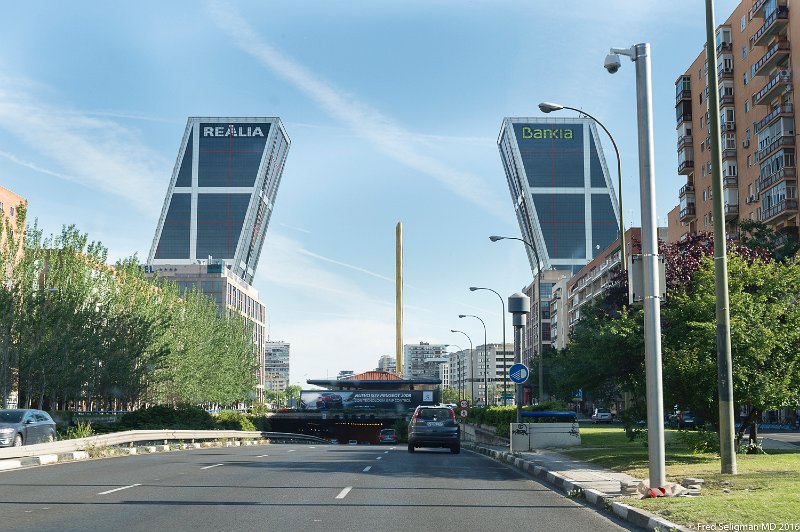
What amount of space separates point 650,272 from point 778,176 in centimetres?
5904

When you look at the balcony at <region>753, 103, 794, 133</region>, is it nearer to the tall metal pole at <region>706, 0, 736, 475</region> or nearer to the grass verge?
the grass verge

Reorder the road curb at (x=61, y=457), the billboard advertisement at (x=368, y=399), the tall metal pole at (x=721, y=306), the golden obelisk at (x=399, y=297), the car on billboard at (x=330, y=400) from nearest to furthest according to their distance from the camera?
1. the tall metal pole at (x=721, y=306)
2. the road curb at (x=61, y=457)
3. the billboard advertisement at (x=368, y=399)
4. the car on billboard at (x=330, y=400)
5. the golden obelisk at (x=399, y=297)

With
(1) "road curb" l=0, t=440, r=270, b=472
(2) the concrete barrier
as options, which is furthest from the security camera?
(1) "road curb" l=0, t=440, r=270, b=472

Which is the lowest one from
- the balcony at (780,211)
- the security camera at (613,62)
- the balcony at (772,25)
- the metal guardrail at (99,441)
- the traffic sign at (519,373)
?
the metal guardrail at (99,441)

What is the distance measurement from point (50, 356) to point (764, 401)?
45.1m

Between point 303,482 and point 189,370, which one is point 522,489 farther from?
point 189,370

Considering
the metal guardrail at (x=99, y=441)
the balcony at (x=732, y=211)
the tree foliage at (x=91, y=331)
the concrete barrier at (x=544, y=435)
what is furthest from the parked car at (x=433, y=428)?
the balcony at (x=732, y=211)

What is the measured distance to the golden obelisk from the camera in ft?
566

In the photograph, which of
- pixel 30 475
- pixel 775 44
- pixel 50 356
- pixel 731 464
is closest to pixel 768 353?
pixel 731 464

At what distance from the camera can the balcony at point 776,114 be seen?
Result: 67.7 metres

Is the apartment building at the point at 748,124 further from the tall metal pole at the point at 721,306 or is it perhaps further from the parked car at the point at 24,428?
the parked car at the point at 24,428

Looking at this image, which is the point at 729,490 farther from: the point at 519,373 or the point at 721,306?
the point at 519,373

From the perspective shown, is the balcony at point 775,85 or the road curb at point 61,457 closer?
the road curb at point 61,457

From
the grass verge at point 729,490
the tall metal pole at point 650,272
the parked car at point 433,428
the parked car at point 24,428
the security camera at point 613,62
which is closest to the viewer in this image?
the grass verge at point 729,490
